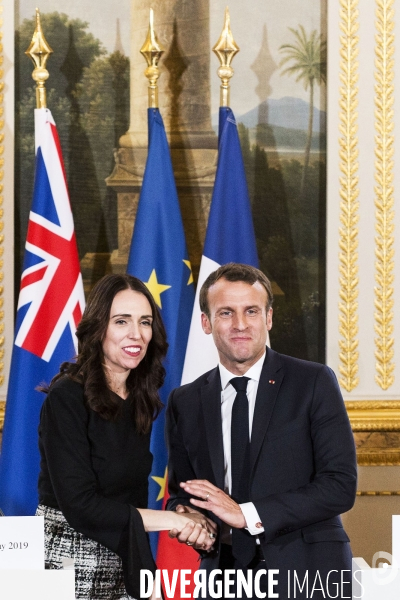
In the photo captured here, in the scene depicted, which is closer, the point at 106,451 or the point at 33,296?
the point at 106,451

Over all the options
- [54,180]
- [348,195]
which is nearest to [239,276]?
[54,180]

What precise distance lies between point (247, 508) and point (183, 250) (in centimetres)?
173

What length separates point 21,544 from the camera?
74.5 inches

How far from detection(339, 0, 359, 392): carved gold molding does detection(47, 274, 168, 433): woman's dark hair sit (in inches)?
64.1

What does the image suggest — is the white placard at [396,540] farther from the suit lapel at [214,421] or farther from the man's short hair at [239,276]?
the man's short hair at [239,276]

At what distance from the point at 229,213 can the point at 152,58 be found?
2.68 feet

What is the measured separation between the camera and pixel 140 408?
95.0 inches

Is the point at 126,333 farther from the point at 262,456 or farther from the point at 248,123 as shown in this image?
the point at 248,123

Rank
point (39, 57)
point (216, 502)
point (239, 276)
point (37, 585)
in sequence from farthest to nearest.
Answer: point (39, 57) → point (239, 276) → point (216, 502) → point (37, 585)

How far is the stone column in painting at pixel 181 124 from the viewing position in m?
3.91

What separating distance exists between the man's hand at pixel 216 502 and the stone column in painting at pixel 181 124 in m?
1.85

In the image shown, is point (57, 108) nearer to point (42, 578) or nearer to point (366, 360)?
point (366, 360)

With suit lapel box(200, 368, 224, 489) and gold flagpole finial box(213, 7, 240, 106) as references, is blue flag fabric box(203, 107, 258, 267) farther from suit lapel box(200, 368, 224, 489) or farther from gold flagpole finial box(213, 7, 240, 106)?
suit lapel box(200, 368, 224, 489)

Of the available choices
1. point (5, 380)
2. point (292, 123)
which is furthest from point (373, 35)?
point (5, 380)
